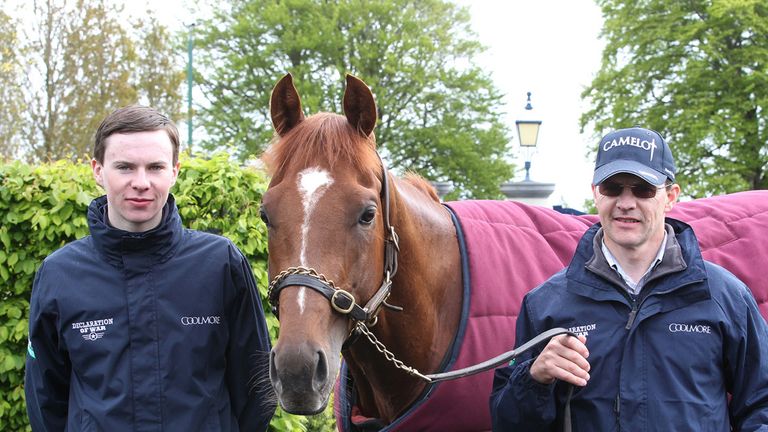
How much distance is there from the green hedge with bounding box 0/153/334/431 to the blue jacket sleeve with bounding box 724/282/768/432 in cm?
292

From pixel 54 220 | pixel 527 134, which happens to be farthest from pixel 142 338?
pixel 527 134

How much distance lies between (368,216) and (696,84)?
21135 mm

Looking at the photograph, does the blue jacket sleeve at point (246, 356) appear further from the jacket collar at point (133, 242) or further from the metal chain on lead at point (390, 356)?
the metal chain on lead at point (390, 356)

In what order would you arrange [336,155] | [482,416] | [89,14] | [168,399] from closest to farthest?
[168,399], [336,155], [482,416], [89,14]

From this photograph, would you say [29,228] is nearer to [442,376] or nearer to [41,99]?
[442,376]

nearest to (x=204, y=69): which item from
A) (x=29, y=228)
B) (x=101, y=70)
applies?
(x=101, y=70)

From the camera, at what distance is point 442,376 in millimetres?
2848

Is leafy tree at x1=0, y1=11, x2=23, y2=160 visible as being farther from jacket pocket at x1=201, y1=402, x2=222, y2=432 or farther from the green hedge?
jacket pocket at x1=201, y1=402, x2=222, y2=432

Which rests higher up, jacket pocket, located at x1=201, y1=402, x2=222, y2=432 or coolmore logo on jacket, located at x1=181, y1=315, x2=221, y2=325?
coolmore logo on jacket, located at x1=181, y1=315, x2=221, y2=325

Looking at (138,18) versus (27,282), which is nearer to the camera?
(27,282)

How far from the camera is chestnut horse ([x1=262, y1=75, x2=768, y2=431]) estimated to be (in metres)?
2.53

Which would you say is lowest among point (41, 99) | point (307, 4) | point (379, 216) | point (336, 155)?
point (379, 216)

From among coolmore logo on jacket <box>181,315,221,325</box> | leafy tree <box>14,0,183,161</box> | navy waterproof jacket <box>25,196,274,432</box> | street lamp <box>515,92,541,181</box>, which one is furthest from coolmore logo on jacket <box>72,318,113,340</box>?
leafy tree <box>14,0,183,161</box>

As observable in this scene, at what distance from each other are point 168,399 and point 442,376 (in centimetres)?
98
